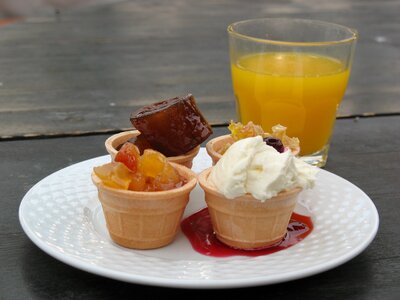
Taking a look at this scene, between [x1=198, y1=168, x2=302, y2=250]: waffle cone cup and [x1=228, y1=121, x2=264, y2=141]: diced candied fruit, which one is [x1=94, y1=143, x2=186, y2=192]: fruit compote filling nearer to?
[x1=198, y1=168, x2=302, y2=250]: waffle cone cup

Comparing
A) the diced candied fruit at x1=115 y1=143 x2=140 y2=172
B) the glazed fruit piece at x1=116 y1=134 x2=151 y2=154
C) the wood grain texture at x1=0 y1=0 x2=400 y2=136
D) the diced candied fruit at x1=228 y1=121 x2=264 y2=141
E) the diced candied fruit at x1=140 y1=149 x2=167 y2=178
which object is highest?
the diced candied fruit at x1=115 y1=143 x2=140 y2=172

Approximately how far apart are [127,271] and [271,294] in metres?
0.23

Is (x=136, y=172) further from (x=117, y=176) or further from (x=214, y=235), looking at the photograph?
(x=214, y=235)

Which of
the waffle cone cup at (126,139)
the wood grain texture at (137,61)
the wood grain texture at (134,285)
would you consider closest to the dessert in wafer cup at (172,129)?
the waffle cone cup at (126,139)

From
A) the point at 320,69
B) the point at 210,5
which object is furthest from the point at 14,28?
the point at 320,69

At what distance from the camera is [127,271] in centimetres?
102

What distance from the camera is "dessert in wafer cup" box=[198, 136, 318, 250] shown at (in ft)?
3.79

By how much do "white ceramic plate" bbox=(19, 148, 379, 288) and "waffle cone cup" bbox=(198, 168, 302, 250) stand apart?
5 cm

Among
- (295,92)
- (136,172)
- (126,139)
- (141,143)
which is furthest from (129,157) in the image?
(295,92)

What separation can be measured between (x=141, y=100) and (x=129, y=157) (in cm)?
105

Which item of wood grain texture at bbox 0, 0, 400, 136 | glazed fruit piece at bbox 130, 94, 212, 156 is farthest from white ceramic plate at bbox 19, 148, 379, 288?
wood grain texture at bbox 0, 0, 400, 136

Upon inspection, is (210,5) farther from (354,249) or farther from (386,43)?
(354,249)

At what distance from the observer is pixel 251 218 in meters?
1.21

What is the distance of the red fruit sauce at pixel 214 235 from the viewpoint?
1204 mm
